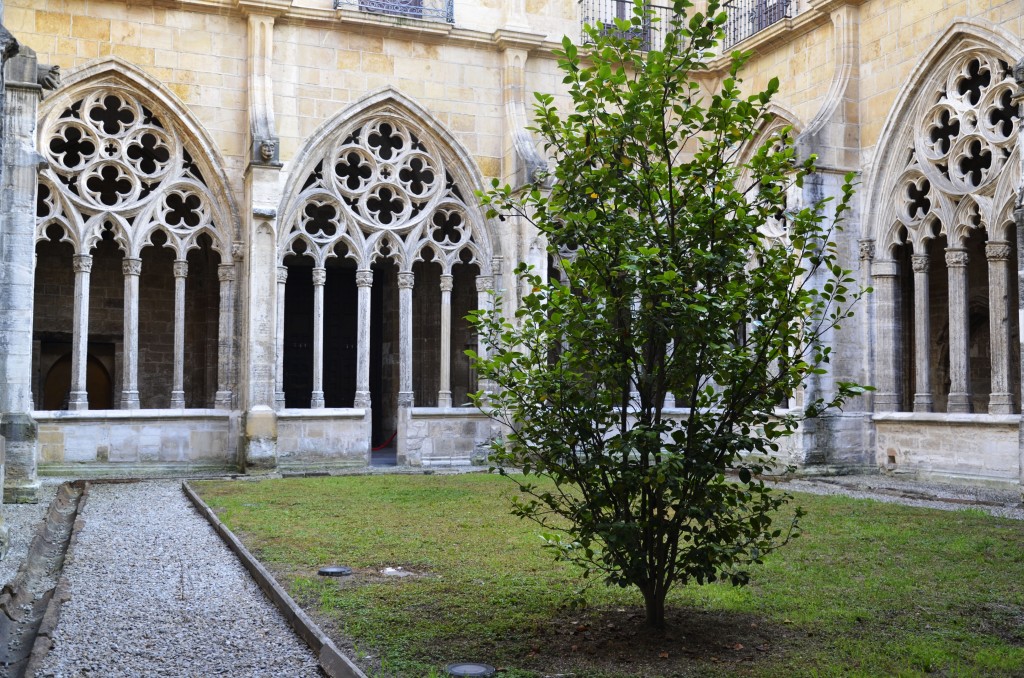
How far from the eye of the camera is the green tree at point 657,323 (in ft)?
15.5

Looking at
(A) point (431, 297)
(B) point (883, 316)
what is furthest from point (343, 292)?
(B) point (883, 316)

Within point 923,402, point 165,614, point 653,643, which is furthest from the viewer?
point 923,402

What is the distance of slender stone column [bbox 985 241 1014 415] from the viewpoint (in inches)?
455

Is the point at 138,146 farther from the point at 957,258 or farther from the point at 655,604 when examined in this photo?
the point at 655,604

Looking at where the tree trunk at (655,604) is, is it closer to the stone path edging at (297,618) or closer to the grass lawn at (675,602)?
the grass lawn at (675,602)

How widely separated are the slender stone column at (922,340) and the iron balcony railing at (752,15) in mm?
4334

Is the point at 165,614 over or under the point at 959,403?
under

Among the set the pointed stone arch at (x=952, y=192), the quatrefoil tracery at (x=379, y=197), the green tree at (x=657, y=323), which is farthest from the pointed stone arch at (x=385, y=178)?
the green tree at (x=657, y=323)

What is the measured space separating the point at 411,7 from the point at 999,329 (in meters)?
9.33

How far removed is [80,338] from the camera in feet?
42.8

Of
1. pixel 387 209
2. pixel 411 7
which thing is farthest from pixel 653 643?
pixel 387 209

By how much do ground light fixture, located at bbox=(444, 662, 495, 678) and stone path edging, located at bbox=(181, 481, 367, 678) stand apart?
38cm

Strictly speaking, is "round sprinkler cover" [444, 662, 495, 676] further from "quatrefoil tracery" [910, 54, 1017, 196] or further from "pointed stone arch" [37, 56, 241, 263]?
"pointed stone arch" [37, 56, 241, 263]

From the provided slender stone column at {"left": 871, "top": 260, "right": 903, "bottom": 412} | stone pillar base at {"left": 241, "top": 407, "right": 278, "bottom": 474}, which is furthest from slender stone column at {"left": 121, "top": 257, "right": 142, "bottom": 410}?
slender stone column at {"left": 871, "top": 260, "right": 903, "bottom": 412}
